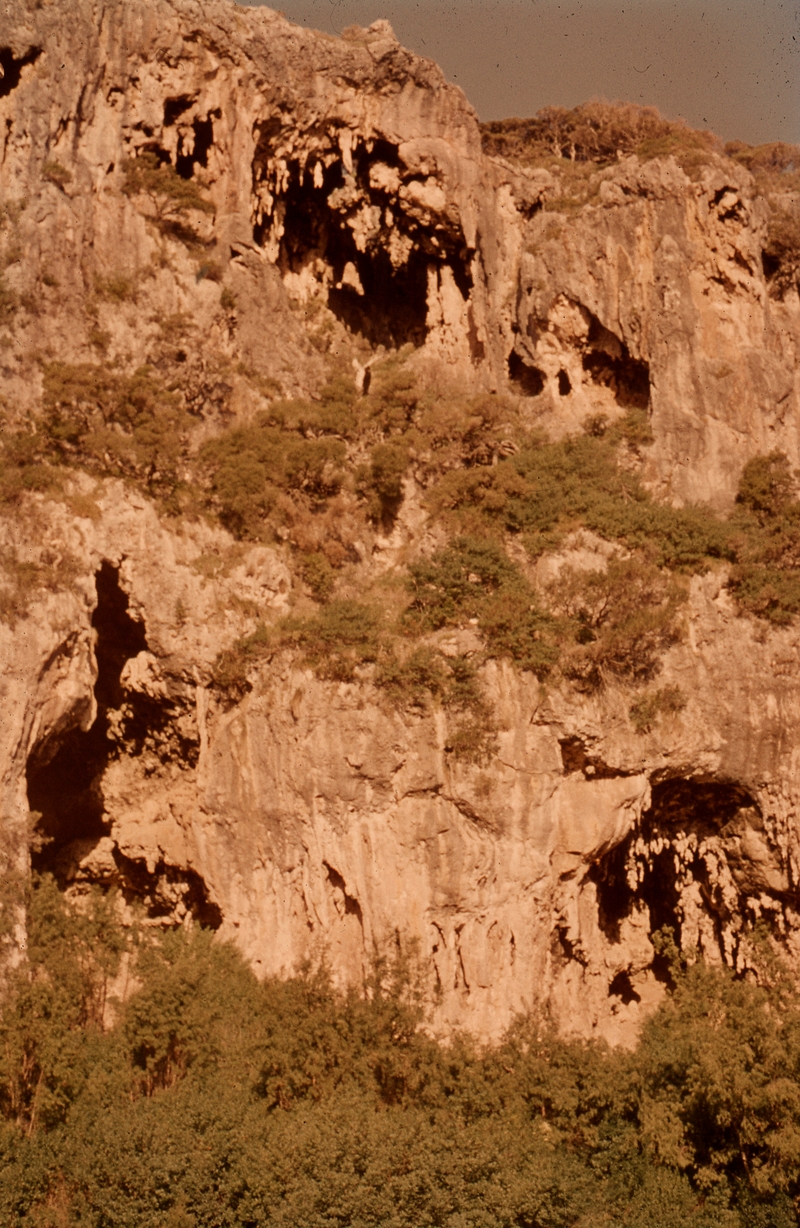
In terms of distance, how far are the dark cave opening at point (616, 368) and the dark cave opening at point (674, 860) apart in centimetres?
1055

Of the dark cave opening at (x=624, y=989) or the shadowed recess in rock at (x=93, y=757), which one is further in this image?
the dark cave opening at (x=624, y=989)

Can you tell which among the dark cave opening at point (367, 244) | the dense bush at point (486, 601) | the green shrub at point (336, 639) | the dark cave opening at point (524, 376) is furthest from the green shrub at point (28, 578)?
the dark cave opening at point (524, 376)

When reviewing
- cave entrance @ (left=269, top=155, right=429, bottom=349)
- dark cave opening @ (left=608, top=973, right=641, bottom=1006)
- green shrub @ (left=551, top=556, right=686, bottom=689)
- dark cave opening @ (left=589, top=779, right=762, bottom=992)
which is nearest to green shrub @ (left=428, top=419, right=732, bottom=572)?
green shrub @ (left=551, top=556, right=686, bottom=689)

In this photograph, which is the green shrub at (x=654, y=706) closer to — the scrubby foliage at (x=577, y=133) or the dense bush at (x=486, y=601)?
the dense bush at (x=486, y=601)

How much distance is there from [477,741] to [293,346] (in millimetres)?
11655

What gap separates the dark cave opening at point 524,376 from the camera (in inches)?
1125

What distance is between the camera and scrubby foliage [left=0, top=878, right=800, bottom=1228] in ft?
50.7

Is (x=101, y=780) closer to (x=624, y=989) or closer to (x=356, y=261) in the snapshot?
(x=624, y=989)

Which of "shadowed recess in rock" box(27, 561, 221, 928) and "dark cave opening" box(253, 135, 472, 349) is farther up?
"dark cave opening" box(253, 135, 472, 349)

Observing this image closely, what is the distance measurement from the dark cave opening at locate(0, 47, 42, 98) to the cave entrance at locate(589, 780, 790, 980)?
68.0ft

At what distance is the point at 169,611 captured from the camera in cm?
2044

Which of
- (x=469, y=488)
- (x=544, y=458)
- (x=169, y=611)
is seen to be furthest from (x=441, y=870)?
(x=544, y=458)

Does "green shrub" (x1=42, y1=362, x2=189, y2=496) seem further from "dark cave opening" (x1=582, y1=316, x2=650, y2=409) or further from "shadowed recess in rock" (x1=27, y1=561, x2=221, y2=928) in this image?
"dark cave opening" (x1=582, y1=316, x2=650, y2=409)

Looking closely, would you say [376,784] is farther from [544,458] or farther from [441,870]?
[544,458]
